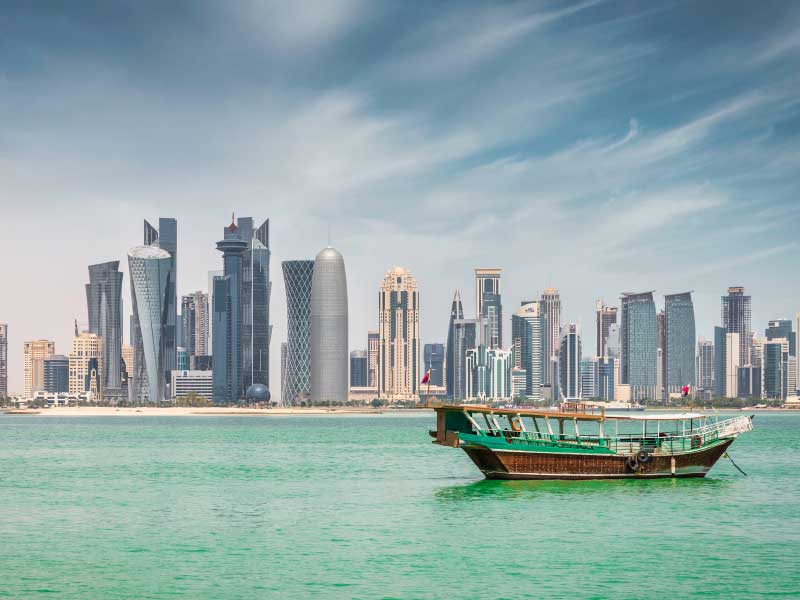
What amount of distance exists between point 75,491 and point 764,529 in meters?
47.5

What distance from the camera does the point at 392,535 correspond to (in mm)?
53531

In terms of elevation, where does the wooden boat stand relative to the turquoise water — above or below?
above

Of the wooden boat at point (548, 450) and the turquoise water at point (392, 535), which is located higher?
the wooden boat at point (548, 450)

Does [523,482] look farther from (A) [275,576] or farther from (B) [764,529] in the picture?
(A) [275,576]

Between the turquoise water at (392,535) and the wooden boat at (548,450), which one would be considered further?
the wooden boat at (548,450)

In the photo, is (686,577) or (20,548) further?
(20,548)

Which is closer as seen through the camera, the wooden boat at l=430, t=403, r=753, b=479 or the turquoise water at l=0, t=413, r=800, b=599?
the turquoise water at l=0, t=413, r=800, b=599

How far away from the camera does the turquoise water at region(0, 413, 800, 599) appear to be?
41.9m

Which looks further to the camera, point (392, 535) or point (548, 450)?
point (548, 450)

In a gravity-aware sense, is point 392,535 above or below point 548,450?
below

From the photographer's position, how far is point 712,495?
70.3 meters

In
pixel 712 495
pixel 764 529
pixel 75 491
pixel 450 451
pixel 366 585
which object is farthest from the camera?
pixel 450 451

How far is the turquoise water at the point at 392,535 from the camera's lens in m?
41.9

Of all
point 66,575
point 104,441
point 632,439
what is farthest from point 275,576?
point 104,441
